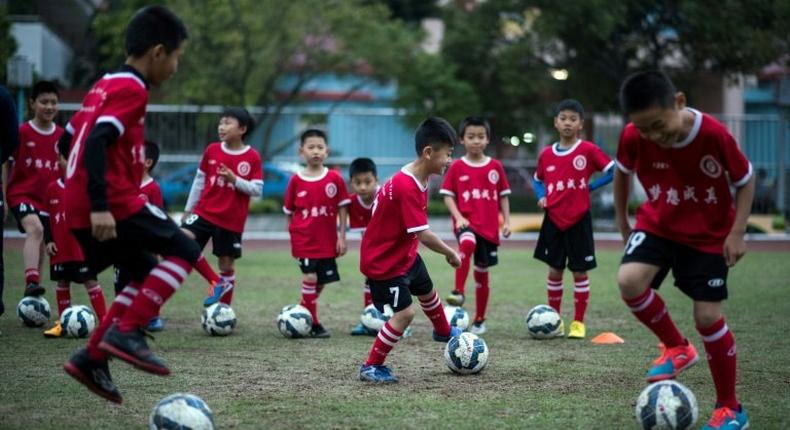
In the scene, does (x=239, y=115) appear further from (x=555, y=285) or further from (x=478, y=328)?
(x=555, y=285)

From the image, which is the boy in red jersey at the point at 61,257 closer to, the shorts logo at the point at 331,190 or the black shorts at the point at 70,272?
the black shorts at the point at 70,272

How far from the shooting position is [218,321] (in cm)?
927

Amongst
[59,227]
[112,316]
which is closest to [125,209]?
[112,316]

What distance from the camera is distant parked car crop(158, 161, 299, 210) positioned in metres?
24.2

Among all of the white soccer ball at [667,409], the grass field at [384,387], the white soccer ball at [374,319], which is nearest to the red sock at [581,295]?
the grass field at [384,387]

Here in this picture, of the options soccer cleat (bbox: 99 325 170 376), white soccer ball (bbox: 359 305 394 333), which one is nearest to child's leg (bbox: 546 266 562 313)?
white soccer ball (bbox: 359 305 394 333)

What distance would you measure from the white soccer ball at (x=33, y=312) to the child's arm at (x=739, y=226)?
6.59 m

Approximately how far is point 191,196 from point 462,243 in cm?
283

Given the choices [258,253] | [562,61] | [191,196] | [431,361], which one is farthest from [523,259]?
[562,61]

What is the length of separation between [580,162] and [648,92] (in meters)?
4.17

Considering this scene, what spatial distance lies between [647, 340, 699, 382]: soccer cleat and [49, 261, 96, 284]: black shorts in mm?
5385

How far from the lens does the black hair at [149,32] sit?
18.9 ft

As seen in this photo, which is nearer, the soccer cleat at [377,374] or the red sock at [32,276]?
the soccer cleat at [377,374]

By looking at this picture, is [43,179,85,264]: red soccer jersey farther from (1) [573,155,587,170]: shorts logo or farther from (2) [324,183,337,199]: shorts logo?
(1) [573,155,587,170]: shorts logo
